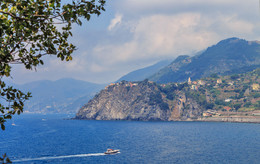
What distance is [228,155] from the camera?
322 feet

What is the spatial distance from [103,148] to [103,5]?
112m

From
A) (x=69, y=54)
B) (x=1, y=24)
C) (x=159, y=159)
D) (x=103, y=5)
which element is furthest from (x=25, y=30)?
(x=159, y=159)

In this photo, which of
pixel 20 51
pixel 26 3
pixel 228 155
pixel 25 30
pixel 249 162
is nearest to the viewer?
pixel 26 3

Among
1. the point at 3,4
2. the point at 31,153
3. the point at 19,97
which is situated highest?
the point at 3,4

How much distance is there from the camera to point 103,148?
11775 centimetres

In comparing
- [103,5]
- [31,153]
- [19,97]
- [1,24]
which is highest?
[103,5]

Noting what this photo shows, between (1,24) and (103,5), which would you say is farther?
(103,5)

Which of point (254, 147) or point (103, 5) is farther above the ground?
point (103, 5)

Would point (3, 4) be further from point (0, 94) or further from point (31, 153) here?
point (31, 153)

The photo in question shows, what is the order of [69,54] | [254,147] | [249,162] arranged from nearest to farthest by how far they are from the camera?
1. [69,54]
2. [249,162]
3. [254,147]

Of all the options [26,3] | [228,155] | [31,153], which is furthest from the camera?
[31,153]

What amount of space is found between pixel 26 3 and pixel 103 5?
351cm

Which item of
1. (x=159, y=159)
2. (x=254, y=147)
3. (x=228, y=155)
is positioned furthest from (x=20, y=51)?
(x=254, y=147)

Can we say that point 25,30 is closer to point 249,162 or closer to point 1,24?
point 1,24
